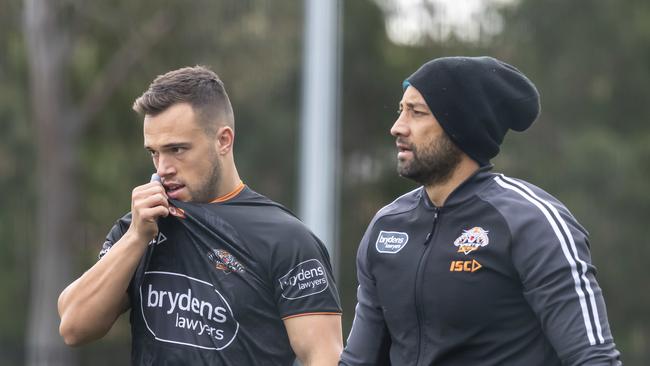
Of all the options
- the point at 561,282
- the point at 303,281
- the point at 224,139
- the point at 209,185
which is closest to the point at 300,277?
the point at 303,281

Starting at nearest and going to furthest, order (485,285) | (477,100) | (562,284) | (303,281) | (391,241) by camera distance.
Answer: (562,284)
(485,285)
(477,100)
(391,241)
(303,281)

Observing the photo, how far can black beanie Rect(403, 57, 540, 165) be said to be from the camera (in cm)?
395

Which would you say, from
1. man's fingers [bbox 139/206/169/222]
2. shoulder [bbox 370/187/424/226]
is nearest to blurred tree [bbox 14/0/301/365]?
man's fingers [bbox 139/206/169/222]

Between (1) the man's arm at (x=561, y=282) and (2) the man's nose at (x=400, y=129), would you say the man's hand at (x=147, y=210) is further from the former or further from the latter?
(1) the man's arm at (x=561, y=282)

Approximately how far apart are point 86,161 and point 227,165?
19.8m

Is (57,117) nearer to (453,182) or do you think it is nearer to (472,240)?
(453,182)

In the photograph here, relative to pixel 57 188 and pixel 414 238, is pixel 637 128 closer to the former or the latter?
pixel 57 188

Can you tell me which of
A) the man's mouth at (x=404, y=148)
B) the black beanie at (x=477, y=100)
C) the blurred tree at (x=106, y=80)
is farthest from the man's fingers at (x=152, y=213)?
the blurred tree at (x=106, y=80)

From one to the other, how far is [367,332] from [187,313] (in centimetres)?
62

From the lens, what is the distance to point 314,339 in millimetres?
4152

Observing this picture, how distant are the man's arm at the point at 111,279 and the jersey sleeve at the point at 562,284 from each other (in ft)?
4.04

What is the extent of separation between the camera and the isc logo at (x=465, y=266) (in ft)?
12.5

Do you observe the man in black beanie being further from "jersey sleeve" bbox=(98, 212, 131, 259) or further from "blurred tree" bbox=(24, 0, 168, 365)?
"blurred tree" bbox=(24, 0, 168, 365)

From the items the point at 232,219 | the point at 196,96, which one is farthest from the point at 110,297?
the point at 196,96
